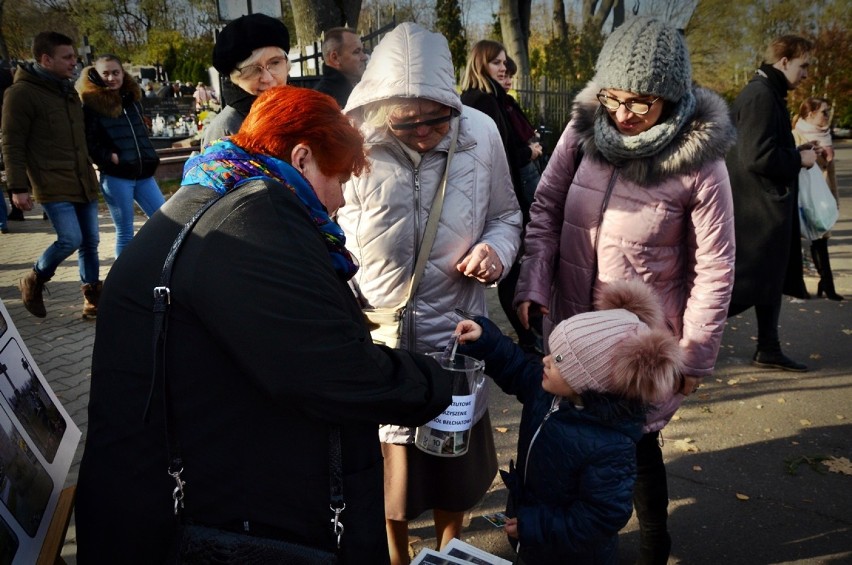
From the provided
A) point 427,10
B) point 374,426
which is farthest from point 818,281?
point 427,10

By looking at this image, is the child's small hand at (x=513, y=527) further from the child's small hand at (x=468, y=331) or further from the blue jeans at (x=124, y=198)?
the blue jeans at (x=124, y=198)

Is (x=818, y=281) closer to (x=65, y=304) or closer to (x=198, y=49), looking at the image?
(x=65, y=304)

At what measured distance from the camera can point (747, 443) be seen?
362 centimetres

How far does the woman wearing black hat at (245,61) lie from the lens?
2.99m

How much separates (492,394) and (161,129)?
1632 cm

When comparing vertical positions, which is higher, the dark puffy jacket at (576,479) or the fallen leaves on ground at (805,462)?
the dark puffy jacket at (576,479)

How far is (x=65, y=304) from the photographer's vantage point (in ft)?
20.3

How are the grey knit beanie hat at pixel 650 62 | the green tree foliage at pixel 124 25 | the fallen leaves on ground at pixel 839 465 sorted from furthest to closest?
the green tree foliage at pixel 124 25
the fallen leaves on ground at pixel 839 465
the grey knit beanie hat at pixel 650 62

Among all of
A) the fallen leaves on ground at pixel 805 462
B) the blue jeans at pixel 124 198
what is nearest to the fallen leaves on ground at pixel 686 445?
the fallen leaves on ground at pixel 805 462

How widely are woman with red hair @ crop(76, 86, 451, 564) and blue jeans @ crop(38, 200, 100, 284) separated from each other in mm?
4567

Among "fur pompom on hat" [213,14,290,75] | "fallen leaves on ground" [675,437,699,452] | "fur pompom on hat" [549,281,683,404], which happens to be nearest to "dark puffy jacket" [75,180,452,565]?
"fur pompom on hat" [549,281,683,404]

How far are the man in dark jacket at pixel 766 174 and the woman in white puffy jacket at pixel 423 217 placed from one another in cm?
235

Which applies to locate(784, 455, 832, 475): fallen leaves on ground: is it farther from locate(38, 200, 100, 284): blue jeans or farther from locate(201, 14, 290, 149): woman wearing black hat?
locate(38, 200, 100, 284): blue jeans

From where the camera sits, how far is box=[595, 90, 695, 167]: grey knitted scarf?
2146 mm
